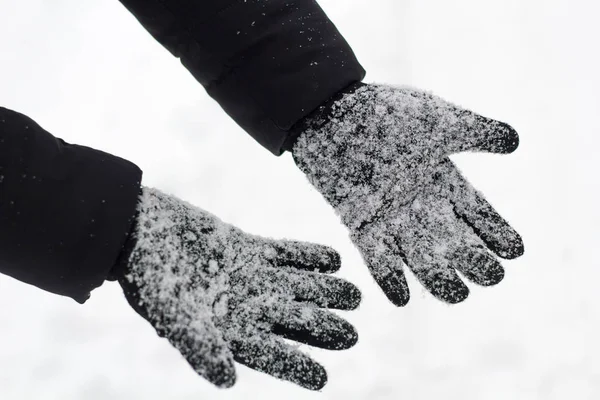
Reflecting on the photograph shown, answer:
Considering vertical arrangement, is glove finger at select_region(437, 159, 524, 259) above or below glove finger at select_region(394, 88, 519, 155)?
below

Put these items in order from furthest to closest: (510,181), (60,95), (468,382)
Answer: (60,95), (510,181), (468,382)

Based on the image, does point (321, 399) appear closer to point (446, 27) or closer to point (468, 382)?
point (468, 382)

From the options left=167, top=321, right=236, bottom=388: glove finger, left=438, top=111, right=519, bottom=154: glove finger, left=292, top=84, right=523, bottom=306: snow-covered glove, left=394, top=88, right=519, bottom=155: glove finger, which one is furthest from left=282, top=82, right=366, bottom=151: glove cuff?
left=167, top=321, right=236, bottom=388: glove finger

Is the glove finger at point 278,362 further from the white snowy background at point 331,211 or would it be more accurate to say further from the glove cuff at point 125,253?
the white snowy background at point 331,211

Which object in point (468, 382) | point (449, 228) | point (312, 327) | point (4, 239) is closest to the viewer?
point (4, 239)

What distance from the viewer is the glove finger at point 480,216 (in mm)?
1342

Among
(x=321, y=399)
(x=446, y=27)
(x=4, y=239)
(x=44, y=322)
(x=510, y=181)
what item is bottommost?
(x=44, y=322)

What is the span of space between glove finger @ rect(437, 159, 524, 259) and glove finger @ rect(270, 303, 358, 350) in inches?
16.0

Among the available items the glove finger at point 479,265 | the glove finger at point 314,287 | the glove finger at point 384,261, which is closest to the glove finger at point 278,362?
the glove finger at point 314,287

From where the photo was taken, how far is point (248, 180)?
203 cm

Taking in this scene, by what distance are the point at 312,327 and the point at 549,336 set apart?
0.99 metres

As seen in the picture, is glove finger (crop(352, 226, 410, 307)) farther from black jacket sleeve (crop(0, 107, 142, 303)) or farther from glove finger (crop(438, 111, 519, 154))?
black jacket sleeve (crop(0, 107, 142, 303))

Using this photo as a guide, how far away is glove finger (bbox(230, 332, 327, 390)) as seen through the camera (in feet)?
3.88

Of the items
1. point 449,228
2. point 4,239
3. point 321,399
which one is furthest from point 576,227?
point 4,239
